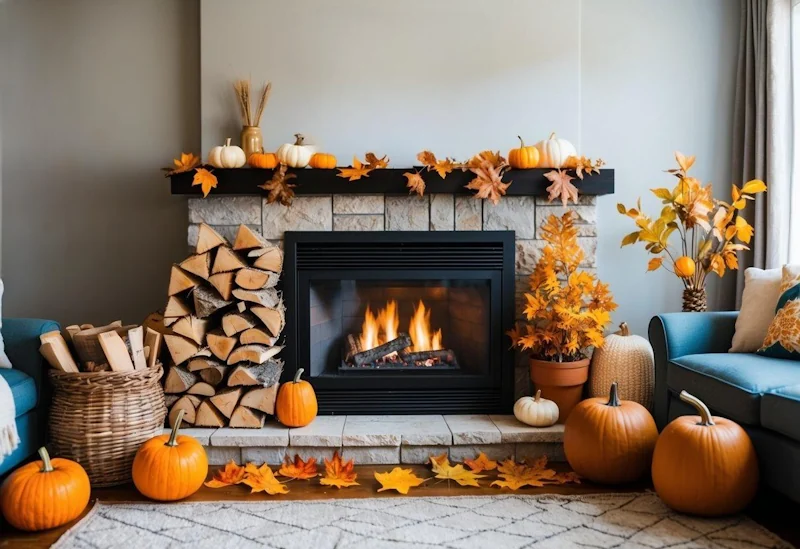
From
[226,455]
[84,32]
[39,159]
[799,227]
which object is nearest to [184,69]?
[84,32]

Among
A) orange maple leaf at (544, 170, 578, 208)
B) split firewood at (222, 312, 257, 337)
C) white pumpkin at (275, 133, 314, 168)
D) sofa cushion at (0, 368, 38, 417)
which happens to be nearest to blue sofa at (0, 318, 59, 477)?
sofa cushion at (0, 368, 38, 417)

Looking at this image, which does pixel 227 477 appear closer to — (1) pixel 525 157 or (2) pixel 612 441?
(2) pixel 612 441

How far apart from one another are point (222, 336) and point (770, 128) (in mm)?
2753

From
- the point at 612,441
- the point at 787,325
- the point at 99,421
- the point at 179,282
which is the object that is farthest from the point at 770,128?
the point at 99,421

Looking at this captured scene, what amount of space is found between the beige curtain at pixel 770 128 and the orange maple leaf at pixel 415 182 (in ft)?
5.54

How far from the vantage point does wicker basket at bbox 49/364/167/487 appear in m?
2.38

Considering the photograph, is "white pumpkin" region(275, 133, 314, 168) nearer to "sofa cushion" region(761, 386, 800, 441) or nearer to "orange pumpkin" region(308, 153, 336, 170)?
"orange pumpkin" region(308, 153, 336, 170)

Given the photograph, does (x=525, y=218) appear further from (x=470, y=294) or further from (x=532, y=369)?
(x=532, y=369)

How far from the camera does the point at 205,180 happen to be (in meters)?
2.86

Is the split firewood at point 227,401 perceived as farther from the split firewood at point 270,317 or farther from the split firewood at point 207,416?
the split firewood at point 270,317

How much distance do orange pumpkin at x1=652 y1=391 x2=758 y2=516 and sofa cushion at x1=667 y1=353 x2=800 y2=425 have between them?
0.08m

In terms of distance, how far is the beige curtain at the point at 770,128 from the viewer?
3115 millimetres

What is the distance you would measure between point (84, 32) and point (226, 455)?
226 cm

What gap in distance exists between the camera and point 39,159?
10.9ft
